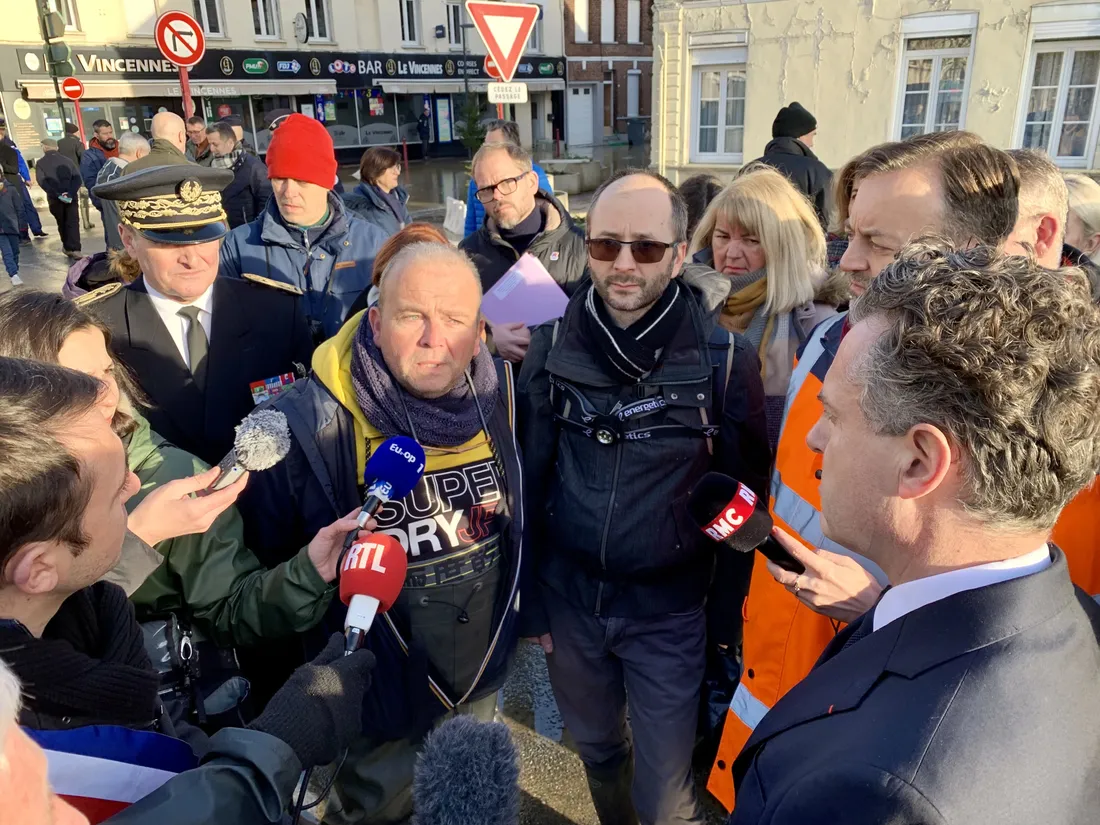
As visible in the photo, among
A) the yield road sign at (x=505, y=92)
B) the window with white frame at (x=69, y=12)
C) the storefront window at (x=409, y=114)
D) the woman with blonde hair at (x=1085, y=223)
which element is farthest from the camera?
the storefront window at (x=409, y=114)

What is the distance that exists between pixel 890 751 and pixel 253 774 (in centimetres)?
98

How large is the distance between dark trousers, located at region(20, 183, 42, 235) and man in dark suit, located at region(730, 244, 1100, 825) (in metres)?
15.7

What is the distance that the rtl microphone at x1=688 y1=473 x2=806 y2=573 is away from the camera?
5.34 feet

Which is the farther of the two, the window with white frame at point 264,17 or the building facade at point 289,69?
the window with white frame at point 264,17

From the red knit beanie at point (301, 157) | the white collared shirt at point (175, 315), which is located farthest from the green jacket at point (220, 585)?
the red knit beanie at point (301, 157)

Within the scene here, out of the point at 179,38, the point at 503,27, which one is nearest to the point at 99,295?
the point at 503,27

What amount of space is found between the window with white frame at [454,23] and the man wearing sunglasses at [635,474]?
29.4 metres

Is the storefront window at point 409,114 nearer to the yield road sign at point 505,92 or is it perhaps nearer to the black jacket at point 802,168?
the yield road sign at point 505,92

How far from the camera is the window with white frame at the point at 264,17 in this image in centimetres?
2339

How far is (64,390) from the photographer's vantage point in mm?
1290

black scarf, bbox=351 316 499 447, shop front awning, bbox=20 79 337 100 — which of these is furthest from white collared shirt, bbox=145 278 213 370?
shop front awning, bbox=20 79 337 100

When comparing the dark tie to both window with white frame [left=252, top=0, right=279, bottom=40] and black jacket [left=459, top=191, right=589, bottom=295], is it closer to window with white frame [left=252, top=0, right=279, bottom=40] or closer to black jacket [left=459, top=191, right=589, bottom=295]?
black jacket [left=459, top=191, right=589, bottom=295]

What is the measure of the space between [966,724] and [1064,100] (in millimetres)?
13408

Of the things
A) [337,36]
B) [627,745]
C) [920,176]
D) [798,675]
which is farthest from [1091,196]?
[337,36]
